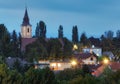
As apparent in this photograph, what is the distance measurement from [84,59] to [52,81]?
53.0 meters

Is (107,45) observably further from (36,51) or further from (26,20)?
(36,51)

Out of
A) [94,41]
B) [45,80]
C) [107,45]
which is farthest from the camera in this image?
[94,41]

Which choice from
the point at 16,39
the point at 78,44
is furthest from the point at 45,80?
the point at 78,44

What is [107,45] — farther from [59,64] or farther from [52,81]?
[52,81]

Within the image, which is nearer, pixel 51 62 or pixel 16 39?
pixel 51 62

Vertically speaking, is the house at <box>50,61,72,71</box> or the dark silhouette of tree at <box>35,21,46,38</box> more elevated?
the dark silhouette of tree at <box>35,21,46,38</box>

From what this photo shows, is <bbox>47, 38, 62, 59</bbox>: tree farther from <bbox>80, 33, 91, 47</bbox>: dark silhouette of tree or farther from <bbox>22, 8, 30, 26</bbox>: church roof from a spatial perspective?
<bbox>22, 8, 30, 26</bbox>: church roof

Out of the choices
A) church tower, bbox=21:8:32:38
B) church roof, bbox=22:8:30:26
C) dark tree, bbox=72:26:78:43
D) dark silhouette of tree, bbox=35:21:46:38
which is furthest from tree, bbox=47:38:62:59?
church roof, bbox=22:8:30:26

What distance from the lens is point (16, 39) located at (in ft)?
234

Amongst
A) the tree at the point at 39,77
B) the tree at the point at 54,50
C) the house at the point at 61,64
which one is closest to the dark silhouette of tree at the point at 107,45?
the tree at the point at 54,50

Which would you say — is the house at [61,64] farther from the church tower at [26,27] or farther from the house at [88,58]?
the church tower at [26,27]

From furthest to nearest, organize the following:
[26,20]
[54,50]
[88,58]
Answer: [26,20]
[88,58]
[54,50]

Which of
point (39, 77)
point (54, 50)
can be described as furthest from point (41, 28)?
point (39, 77)

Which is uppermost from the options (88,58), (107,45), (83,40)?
(83,40)
